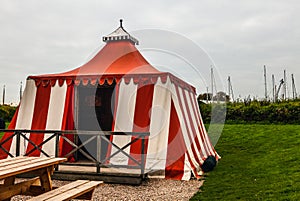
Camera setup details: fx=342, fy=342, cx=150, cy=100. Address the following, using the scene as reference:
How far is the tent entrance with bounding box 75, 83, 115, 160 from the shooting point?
684 cm

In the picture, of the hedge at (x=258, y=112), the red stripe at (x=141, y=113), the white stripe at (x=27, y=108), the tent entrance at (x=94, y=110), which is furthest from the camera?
the hedge at (x=258, y=112)

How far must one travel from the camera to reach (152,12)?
27.0 ft

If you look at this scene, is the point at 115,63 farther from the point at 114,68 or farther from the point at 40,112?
the point at 40,112

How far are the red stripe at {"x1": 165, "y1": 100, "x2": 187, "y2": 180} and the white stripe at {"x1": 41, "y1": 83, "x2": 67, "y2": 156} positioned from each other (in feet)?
6.57

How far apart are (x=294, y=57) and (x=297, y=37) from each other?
300 cm

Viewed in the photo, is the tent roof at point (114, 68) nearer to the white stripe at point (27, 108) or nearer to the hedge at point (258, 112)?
the white stripe at point (27, 108)

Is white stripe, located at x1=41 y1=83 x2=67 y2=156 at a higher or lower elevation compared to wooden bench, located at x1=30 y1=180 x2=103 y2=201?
higher

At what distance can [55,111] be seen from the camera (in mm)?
6176

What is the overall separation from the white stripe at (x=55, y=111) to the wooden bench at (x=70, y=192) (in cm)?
277

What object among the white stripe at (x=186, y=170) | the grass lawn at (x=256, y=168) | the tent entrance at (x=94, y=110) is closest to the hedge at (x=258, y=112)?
the grass lawn at (x=256, y=168)

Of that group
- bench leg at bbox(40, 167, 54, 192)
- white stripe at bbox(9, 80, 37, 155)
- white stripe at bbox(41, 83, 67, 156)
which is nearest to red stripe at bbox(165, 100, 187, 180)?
white stripe at bbox(41, 83, 67, 156)

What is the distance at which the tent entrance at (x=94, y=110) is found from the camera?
269 inches

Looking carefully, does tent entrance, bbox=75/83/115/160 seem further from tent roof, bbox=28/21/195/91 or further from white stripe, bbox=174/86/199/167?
white stripe, bbox=174/86/199/167

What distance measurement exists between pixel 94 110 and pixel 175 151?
7.39 feet
